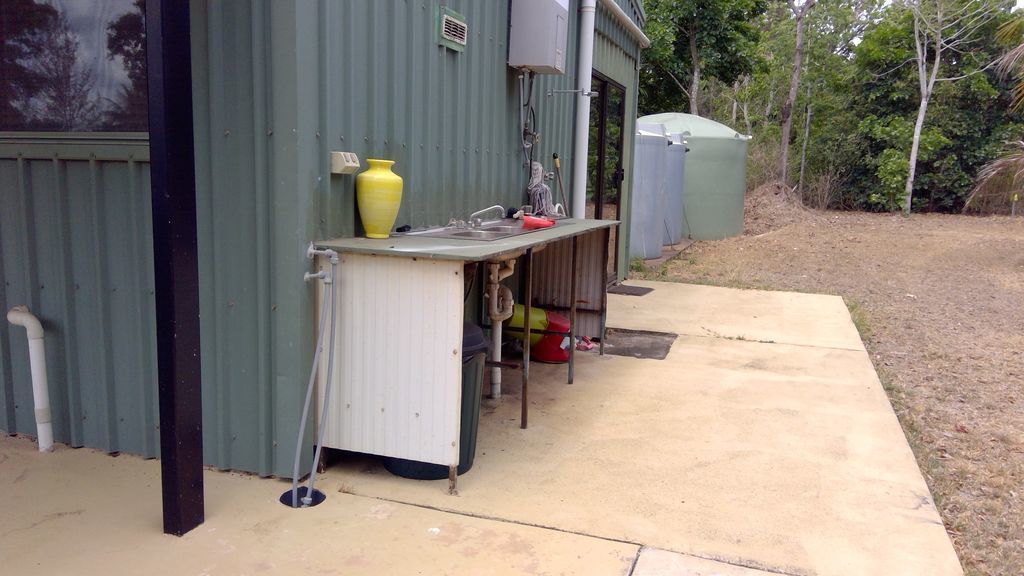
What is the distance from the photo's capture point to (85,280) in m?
3.17

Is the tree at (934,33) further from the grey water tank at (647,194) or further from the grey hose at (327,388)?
the grey hose at (327,388)

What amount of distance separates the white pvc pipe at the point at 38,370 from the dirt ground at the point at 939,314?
11.6 ft

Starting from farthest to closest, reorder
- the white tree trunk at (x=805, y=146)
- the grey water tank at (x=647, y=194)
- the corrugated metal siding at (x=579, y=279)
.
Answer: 1. the white tree trunk at (x=805, y=146)
2. the grey water tank at (x=647, y=194)
3. the corrugated metal siding at (x=579, y=279)

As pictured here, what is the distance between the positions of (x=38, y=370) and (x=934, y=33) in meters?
18.0

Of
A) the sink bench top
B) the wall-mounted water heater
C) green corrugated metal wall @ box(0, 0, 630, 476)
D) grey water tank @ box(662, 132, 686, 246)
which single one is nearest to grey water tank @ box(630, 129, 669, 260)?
grey water tank @ box(662, 132, 686, 246)

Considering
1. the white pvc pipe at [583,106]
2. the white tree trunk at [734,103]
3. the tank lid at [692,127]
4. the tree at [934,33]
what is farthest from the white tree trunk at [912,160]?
the white pvc pipe at [583,106]

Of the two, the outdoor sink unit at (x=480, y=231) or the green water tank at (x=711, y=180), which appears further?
the green water tank at (x=711, y=180)

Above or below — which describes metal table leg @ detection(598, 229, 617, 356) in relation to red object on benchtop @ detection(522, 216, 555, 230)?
below

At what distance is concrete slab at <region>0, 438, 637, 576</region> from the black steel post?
0.16 meters

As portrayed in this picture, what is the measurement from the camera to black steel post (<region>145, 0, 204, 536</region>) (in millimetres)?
2311

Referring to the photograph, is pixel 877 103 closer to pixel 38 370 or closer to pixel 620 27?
pixel 620 27

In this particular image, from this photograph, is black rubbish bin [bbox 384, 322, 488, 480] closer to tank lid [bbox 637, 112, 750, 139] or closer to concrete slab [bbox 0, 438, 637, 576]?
concrete slab [bbox 0, 438, 637, 576]

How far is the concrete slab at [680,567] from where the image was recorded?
2.45m

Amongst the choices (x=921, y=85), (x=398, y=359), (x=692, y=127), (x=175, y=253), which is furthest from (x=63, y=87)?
(x=921, y=85)
